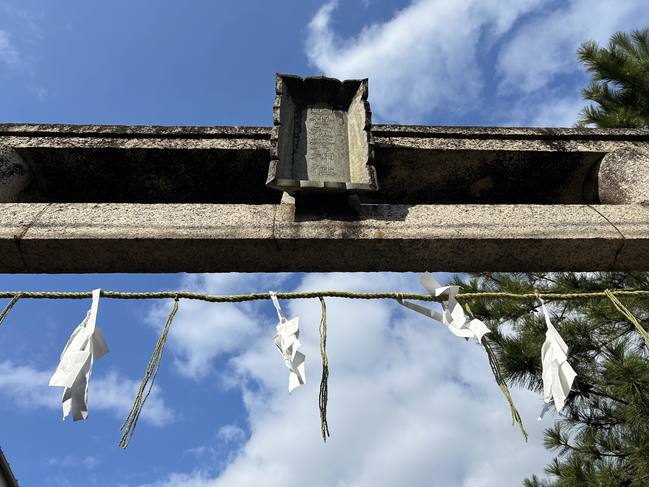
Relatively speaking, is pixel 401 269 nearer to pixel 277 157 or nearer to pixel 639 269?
pixel 277 157

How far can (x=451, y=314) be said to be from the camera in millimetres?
2648

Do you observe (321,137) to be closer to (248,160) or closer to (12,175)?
(248,160)

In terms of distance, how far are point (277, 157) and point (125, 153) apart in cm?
118

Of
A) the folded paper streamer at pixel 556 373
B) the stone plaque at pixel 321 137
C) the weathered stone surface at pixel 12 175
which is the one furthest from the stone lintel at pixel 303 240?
the folded paper streamer at pixel 556 373

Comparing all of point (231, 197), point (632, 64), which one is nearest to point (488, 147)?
point (231, 197)

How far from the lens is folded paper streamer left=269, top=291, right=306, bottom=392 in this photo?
2430 mm

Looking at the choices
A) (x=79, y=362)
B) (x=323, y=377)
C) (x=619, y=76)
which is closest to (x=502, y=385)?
(x=323, y=377)

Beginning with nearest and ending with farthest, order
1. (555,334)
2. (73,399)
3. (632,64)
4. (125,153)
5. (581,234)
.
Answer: (73,399)
(555,334)
(581,234)
(125,153)
(632,64)

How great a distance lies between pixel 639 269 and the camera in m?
3.05

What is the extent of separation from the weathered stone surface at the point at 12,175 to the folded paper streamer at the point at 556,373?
3.19 m

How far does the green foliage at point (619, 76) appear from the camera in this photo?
24.3ft

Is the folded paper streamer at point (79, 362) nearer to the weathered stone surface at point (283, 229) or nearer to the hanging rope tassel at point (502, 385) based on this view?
the weathered stone surface at point (283, 229)

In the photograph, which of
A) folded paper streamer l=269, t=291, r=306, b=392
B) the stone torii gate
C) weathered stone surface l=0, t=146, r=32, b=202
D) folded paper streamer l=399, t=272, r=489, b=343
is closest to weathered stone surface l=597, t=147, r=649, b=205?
the stone torii gate

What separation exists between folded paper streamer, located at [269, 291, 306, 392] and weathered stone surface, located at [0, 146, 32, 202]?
77.7 inches
